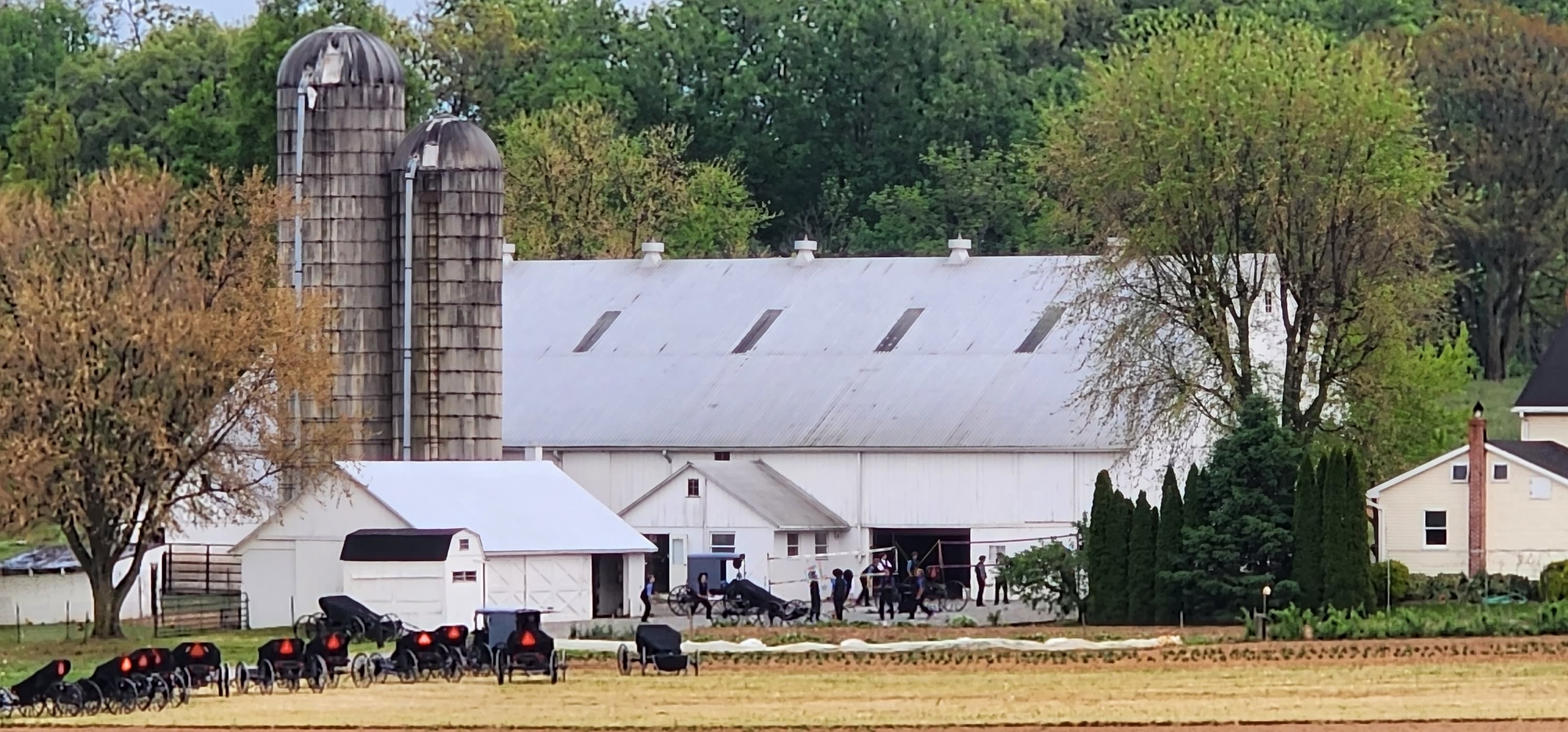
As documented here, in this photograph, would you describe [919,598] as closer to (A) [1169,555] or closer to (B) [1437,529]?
(A) [1169,555]

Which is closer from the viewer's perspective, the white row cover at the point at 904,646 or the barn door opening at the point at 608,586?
the white row cover at the point at 904,646

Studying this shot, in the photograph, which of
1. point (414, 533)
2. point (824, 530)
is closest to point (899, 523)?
point (824, 530)

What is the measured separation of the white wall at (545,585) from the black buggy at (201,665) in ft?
58.7

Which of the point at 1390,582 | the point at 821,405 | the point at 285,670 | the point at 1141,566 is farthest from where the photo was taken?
the point at 821,405

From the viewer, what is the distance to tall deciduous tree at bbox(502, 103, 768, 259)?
109562 mm

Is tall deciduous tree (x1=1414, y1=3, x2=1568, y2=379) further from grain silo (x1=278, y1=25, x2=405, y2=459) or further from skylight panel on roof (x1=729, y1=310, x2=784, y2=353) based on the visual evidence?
grain silo (x1=278, y1=25, x2=405, y2=459)

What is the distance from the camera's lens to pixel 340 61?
7244 centimetres

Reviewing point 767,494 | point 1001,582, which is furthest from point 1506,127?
point 1001,582

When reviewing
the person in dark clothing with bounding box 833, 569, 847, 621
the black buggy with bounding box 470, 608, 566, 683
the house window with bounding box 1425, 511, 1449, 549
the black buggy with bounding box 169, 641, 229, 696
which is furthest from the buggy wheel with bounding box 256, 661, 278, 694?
the house window with bounding box 1425, 511, 1449, 549

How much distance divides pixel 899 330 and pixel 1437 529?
1580 centimetres

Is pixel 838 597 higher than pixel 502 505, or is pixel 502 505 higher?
pixel 502 505

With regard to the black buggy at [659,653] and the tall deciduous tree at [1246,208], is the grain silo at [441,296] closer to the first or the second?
the tall deciduous tree at [1246,208]

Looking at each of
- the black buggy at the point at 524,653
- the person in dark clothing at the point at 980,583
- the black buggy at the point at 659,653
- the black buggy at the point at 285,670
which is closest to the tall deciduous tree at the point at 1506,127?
the person in dark clothing at the point at 980,583

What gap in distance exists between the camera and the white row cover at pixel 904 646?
178 ft
